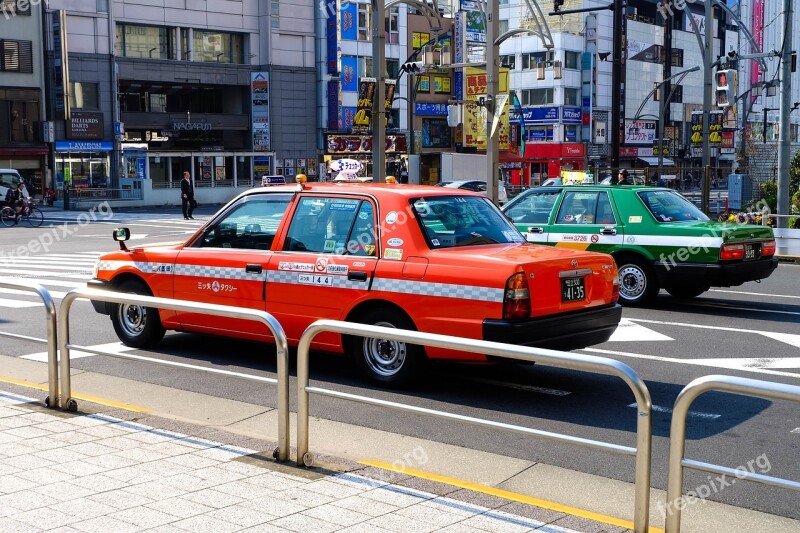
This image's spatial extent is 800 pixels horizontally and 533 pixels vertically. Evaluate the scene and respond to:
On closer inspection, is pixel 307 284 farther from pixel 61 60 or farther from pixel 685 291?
pixel 61 60

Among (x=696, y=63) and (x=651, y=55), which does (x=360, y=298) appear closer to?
Answer: (x=651, y=55)

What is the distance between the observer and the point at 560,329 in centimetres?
795

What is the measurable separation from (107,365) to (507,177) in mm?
69050

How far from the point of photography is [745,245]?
43.1 feet

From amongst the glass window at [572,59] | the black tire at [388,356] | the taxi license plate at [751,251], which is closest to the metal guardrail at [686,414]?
the black tire at [388,356]

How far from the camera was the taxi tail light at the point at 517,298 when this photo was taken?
25.0ft

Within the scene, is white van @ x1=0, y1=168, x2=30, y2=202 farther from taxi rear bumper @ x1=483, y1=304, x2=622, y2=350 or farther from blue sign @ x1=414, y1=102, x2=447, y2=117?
blue sign @ x1=414, y1=102, x2=447, y2=117

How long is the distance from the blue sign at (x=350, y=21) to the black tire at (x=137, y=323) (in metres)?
59.3

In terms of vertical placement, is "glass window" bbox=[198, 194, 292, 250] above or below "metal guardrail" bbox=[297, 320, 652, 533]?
above

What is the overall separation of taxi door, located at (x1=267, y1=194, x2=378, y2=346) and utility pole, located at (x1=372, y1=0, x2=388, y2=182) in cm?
1058

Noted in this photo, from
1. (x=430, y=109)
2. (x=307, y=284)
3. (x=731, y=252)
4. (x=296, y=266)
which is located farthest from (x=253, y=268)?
(x=430, y=109)

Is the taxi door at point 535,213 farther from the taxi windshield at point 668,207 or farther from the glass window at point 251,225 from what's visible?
the glass window at point 251,225

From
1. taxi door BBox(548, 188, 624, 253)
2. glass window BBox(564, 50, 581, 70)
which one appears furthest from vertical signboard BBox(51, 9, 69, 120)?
taxi door BBox(548, 188, 624, 253)

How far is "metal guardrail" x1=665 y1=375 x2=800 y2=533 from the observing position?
410 cm
